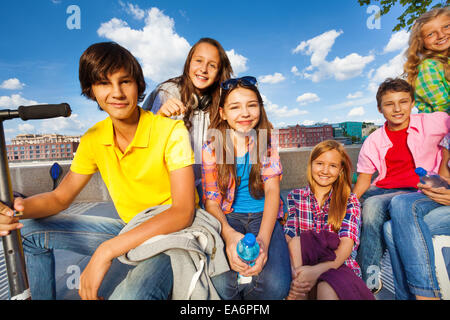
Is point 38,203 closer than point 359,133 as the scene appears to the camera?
Yes

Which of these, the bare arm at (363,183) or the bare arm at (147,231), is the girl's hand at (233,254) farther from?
the bare arm at (363,183)

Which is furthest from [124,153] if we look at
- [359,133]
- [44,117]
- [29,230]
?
[359,133]

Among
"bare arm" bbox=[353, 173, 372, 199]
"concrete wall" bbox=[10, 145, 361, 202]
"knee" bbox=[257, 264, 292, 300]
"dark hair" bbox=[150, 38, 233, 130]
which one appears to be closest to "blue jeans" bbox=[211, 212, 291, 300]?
"knee" bbox=[257, 264, 292, 300]

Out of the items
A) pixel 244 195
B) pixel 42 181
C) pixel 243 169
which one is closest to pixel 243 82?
pixel 243 169

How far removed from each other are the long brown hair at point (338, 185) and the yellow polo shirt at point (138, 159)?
0.95 m

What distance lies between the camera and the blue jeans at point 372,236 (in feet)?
4.63

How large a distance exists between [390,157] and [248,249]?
4.44 ft

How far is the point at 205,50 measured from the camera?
5.58 ft

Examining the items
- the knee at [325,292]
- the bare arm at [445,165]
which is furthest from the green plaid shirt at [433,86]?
the knee at [325,292]

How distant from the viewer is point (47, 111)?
0.80m

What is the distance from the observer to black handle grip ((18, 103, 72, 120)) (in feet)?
2.62

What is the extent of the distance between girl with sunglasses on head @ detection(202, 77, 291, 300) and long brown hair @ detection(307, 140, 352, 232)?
1.01 ft
